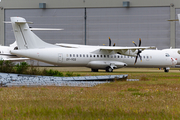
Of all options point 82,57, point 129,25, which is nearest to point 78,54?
point 82,57

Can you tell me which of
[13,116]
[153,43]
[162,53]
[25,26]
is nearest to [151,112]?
[13,116]

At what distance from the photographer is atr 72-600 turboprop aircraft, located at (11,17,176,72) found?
100 ft

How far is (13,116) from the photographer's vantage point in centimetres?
647

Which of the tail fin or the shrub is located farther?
the tail fin

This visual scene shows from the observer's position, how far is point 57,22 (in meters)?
57.8

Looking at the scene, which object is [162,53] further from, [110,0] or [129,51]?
[110,0]

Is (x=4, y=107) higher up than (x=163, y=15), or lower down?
lower down

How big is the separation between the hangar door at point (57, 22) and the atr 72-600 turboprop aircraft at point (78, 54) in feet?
77.7

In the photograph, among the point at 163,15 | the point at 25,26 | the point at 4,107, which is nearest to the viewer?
the point at 4,107

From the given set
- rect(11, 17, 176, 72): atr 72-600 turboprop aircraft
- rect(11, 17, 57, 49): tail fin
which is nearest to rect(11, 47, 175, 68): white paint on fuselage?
rect(11, 17, 176, 72): atr 72-600 turboprop aircraft

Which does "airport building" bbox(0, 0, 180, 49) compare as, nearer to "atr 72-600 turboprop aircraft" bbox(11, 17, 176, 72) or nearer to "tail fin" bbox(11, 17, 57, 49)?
"atr 72-600 turboprop aircraft" bbox(11, 17, 176, 72)

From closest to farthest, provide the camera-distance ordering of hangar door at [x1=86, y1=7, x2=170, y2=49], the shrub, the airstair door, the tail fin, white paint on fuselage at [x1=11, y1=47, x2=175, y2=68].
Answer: the shrub
the tail fin
white paint on fuselage at [x1=11, y1=47, x2=175, y2=68]
the airstair door
hangar door at [x1=86, y1=7, x2=170, y2=49]

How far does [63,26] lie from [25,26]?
2740cm

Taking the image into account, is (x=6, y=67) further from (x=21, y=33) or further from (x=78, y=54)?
(x=78, y=54)
